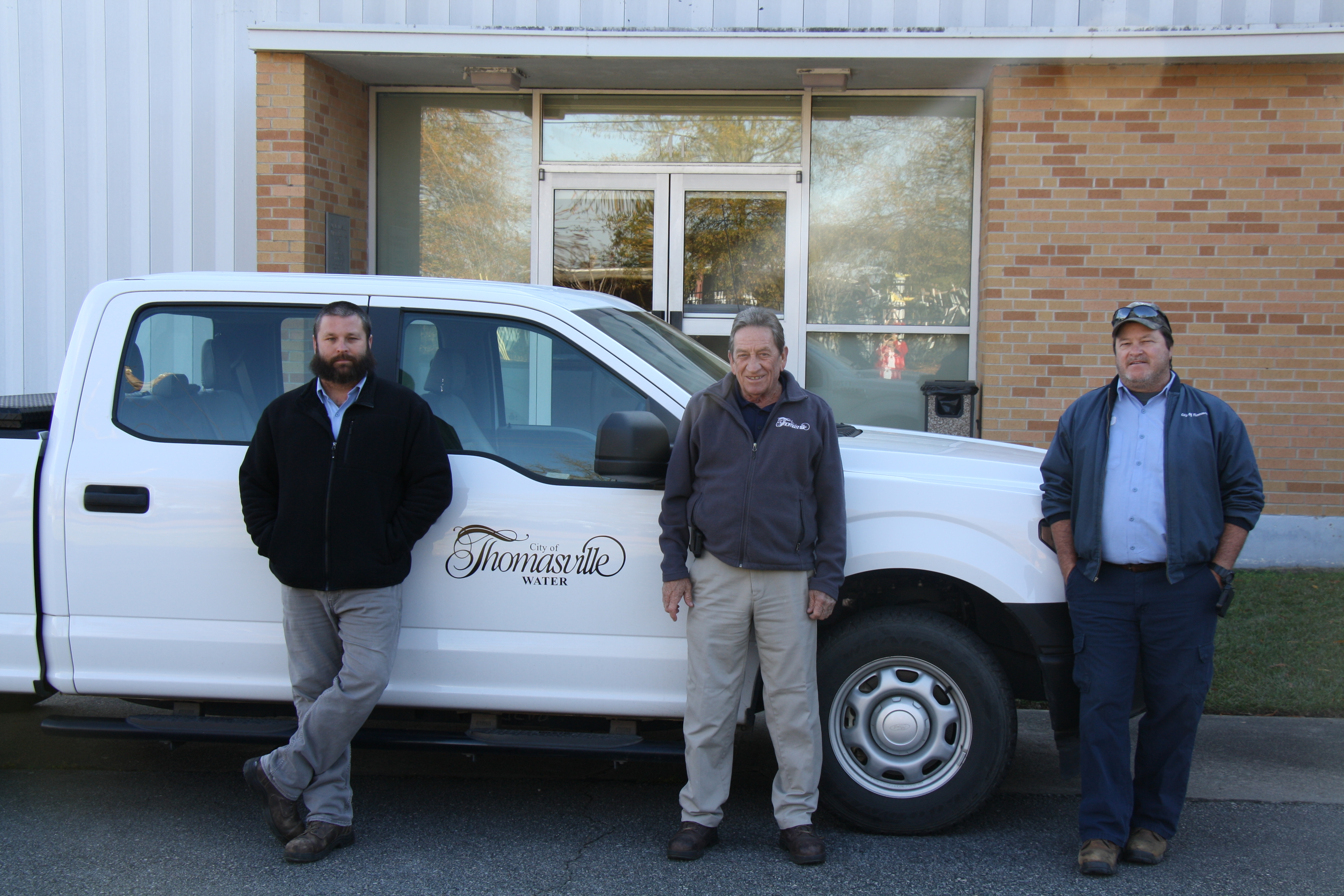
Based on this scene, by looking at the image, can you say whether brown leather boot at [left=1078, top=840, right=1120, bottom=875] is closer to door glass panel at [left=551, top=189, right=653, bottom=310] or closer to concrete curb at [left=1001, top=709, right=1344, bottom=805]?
concrete curb at [left=1001, top=709, right=1344, bottom=805]

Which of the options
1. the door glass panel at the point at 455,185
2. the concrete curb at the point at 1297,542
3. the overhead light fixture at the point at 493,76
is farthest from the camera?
the door glass panel at the point at 455,185

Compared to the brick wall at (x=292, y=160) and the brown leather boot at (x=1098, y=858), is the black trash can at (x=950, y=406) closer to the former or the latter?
the brick wall at (x=292, y=160)

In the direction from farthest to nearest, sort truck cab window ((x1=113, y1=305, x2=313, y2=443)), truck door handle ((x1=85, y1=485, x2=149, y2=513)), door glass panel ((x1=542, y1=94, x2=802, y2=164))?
door glass panel ((x1=542, y1=94, x2=802, y2=164)) → truck cab window ((x1=113, y1=305, x2=313, y2=443)) → truck door handle ((x1=85, y1=485, x2=149, y2=513))

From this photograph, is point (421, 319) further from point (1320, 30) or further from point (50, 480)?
point (1320, 30)

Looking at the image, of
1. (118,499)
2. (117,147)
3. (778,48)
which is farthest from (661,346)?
(117,147)

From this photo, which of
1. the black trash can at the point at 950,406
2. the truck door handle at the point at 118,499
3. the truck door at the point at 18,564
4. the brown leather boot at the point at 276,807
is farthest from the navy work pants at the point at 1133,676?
the black trash can at the point at 950,406

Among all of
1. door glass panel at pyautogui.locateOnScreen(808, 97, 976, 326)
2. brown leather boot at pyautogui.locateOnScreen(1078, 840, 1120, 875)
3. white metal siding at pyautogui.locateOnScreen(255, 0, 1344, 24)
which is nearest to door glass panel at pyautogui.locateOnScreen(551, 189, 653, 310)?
door glass panel at pyautogui.locateOnScreen(808, 97, 976, 326)

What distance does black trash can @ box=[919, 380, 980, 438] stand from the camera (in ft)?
27.6

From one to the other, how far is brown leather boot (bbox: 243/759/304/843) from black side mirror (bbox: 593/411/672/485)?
1.53 metres

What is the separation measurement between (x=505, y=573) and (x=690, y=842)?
1.09 meters

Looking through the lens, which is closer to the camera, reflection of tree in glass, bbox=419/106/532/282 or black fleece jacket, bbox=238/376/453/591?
black fleece jacket, bbox=238/376/453/591

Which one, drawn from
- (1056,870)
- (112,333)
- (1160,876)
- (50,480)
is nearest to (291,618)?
(50,480)

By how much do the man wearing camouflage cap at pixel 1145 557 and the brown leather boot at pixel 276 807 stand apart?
103 inches

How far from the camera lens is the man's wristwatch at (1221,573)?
3.78 metres
